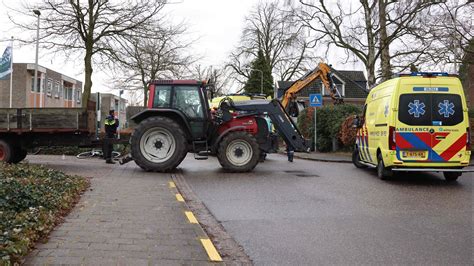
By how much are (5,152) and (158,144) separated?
4.72 metres

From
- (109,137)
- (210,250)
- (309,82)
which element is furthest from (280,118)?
(210,250)

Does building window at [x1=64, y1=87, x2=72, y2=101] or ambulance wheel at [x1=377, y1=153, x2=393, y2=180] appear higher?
building window at [x1=64, y1=87, x2=72, y2=101]

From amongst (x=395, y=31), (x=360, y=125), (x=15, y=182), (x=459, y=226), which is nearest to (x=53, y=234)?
(x=15, y=182)

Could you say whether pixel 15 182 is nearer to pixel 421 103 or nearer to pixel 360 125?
pixel 421 103

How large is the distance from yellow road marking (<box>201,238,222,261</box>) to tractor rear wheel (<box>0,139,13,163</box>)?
10.5m

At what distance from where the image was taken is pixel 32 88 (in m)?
43.8

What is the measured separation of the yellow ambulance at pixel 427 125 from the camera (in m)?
10.9

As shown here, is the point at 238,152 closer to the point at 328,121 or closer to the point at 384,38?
the point at 328,121

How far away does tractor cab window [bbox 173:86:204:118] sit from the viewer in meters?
13.8

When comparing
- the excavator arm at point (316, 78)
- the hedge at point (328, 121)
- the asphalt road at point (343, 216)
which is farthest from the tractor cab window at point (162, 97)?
the hedge at point (328, 121)

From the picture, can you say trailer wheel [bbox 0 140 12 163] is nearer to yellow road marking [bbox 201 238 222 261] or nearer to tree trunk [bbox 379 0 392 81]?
yellow road marking [bbox 201 238 222 261]

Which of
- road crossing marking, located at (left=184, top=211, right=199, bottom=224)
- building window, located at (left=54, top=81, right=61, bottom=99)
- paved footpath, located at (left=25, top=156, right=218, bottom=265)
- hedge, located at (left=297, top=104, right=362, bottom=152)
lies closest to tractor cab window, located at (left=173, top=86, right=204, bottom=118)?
paved footpath, located at (left=25, top=156, right=218, bottom=265)

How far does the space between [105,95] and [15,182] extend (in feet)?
215

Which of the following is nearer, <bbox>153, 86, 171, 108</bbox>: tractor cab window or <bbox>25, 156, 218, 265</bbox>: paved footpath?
<bbox>25, 156, 218, 265</bbox>: paved footpath
